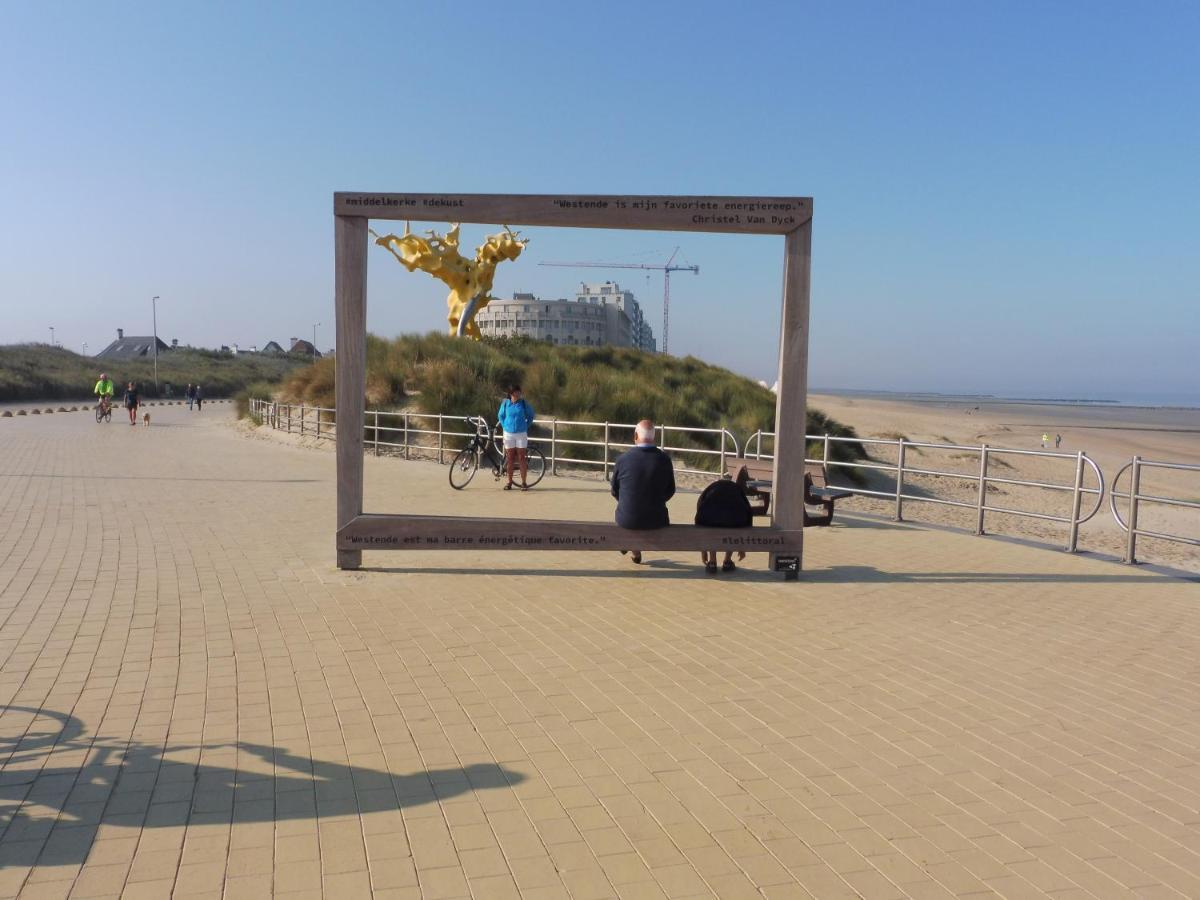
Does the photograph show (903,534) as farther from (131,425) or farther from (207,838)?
(131,425)

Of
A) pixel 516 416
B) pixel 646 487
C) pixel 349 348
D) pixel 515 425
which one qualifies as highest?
pixel 349 348

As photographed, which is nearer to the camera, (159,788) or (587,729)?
(159,788)

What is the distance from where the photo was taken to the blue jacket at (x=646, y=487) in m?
8.06

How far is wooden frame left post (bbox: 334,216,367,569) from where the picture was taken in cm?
796

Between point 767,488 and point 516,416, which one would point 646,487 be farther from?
point 516,416

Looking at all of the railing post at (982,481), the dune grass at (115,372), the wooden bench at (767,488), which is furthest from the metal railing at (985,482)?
the dune grass at (115,372)

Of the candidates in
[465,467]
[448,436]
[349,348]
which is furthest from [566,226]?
[448,436]

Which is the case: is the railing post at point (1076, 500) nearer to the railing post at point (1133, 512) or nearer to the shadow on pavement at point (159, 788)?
the railing post at point (1133, 512)

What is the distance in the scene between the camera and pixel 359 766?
4.08 meters

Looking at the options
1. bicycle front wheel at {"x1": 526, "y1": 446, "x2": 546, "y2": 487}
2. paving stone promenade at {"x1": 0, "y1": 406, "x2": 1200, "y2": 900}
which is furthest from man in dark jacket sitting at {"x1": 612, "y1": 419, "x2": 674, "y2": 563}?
bicycle front wheel at {"x1": 526, "y1": 446, "x2": 546, "y2": 487}

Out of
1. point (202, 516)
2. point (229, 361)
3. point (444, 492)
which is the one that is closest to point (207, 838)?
point (202, 516)

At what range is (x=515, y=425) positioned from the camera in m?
14.1

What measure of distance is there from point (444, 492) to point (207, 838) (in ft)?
35.5

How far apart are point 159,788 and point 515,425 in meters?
10.4
